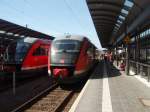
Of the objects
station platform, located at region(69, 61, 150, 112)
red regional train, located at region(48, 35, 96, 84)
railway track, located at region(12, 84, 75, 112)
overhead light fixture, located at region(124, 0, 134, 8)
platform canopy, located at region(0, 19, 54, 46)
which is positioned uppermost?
overhead light fixture, located at region(124, 0, 134, 8)

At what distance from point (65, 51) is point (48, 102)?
4.25 metres

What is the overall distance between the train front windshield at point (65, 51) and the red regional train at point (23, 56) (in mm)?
3194

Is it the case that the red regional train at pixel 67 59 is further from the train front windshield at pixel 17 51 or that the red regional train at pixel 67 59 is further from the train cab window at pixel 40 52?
the train cab window at pixel 40 52

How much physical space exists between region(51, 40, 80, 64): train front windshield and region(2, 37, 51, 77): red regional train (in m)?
3.19

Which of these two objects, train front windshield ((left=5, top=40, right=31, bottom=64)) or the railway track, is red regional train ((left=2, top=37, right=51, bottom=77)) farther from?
the railway track

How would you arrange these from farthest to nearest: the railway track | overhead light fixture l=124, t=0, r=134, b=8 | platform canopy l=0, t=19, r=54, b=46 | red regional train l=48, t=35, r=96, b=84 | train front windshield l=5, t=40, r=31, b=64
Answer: platform canopy l=0, t=19, r=54, b=46
train front windshield l=5, t=40, r=31, b=64
overhead light fixture l=124, t=0, r=134, b=8
red regional train l=48, t=35, r=96, b=84
the railway track

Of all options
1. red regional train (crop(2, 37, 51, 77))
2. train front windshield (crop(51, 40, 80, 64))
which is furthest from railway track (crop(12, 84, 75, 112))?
red regional train (crop(2, 37, 51, 77))

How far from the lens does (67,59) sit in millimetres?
17312

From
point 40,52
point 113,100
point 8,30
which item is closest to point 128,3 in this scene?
point 40,52

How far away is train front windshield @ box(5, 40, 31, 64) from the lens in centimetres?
2080

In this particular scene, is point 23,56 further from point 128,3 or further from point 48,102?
point 128,3

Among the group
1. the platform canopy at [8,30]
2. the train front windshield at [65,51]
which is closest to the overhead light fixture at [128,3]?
the train front windshield at [65,51]

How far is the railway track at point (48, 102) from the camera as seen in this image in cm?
1270

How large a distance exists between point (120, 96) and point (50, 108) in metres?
2.94
